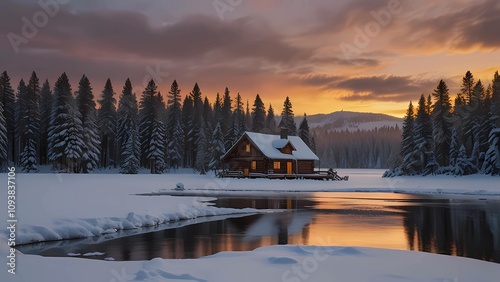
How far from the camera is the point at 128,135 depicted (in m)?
88.6

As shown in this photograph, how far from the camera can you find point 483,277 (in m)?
9.94

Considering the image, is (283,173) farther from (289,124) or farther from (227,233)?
(227,233)

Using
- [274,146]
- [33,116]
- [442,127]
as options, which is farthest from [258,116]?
[33,116]

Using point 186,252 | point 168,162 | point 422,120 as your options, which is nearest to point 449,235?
point 186,252

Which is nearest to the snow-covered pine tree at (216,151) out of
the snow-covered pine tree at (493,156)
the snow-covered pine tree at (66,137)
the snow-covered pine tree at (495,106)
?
the snow-covered pine tree at (66,137)

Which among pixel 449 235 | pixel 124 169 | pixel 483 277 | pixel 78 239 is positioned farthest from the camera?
pixel 124 169

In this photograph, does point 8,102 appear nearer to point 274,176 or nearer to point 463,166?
point 274,176

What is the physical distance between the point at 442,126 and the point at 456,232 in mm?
69135

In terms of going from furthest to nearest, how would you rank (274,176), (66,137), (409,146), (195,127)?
(195,127), (409,146), (66,137), (274,176)

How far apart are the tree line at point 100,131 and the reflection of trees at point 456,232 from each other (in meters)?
59.3

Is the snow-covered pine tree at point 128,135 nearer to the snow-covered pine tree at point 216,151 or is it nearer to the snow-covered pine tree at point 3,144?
the snow-covered pine tree at point 216,151

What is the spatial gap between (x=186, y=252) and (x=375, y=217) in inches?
518

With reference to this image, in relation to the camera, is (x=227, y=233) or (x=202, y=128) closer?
(x=227, y=233)

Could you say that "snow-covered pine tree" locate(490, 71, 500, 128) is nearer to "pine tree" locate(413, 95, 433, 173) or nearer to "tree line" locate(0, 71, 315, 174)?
"pine tree" locate(413, 95, 433, 173)
